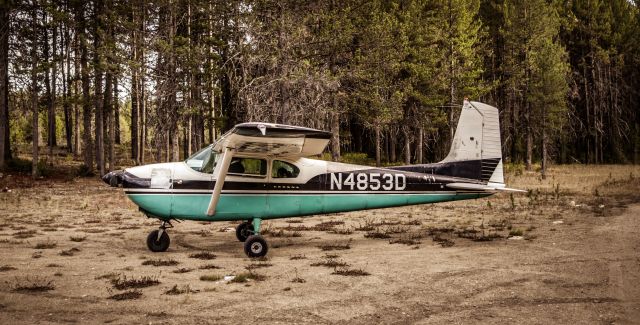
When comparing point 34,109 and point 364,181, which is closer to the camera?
point 364,181

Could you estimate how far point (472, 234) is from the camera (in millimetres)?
11445

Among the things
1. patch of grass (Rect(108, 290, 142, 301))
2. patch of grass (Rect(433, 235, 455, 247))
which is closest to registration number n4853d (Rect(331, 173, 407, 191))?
patch of grass (Rect(433, 235, 455, 247))

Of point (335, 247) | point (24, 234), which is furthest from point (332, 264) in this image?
point (24, 234)

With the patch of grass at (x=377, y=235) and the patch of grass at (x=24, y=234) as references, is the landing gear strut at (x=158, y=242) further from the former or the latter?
the patch of grass at (x=377, y=235)

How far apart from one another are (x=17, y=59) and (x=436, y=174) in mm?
26914

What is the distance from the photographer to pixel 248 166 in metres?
9.82

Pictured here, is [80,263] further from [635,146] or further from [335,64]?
[635,146]

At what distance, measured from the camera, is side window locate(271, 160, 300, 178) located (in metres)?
9.91

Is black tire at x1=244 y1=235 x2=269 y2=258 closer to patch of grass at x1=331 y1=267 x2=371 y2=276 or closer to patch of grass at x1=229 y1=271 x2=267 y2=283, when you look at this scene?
patch of grass at x1=229 y1=271 x2=267 y2=283

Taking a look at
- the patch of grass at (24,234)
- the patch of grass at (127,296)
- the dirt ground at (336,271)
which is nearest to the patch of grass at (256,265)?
the dirt ground at (336,271)

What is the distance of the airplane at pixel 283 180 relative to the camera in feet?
29.8

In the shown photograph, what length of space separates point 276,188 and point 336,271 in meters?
2.74

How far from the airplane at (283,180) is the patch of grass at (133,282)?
2.27 meters

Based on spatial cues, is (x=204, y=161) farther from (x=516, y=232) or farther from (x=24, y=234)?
(x=516, y=232)
